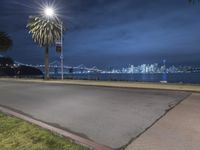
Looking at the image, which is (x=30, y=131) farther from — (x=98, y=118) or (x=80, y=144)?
(x=98, y=118)

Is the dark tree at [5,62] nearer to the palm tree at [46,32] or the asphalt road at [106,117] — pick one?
the palm tree at [46,32]

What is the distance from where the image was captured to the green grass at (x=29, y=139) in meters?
6.97

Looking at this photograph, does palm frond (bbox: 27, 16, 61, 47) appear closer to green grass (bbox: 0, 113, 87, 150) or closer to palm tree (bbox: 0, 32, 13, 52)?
palm tree (bbox: 0, 32, 13, 52)

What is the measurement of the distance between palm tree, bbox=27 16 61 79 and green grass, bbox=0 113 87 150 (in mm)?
39889

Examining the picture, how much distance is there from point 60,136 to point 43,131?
83cm

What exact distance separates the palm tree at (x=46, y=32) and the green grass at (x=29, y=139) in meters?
39.9

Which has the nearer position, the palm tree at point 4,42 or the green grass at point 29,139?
the green grass at point 29,139

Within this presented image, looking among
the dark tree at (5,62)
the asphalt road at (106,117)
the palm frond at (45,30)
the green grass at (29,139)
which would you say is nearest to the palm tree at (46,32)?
the palm frond at (45,30)

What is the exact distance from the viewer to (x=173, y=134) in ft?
25.7

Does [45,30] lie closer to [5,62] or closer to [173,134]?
[173,134]

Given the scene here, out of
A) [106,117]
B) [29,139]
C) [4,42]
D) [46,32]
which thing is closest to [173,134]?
[106,117]

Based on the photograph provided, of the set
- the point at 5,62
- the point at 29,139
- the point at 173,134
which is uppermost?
the point at 5,62

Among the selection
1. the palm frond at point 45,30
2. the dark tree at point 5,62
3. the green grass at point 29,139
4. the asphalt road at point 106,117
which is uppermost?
the palm frond at point 45,30

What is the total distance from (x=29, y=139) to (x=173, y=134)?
4065mm
